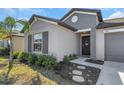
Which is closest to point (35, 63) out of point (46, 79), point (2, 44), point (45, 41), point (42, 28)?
point (45, 41)

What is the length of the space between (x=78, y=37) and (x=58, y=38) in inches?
126

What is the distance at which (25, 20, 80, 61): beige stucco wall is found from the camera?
34.6 feet

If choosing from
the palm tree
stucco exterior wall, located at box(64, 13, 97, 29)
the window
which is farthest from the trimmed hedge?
stucco exterior wall, located at box(64, 13, 97, 29)

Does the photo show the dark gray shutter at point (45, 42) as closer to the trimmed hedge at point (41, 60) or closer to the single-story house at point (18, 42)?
the trimmed hedge at point (41, 60)

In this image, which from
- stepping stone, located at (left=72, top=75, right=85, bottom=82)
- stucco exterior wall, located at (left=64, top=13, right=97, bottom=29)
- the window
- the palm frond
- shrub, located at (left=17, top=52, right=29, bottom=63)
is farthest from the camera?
shrub, located at (left=17, top=52, right=29, bottom=63)

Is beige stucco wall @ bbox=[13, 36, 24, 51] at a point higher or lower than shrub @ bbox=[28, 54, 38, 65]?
higher

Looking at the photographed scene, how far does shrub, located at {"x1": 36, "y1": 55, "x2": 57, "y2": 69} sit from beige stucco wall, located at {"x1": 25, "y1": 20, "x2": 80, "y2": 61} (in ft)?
2.08

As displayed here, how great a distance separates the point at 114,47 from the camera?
10.8m

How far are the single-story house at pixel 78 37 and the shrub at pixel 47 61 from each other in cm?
64

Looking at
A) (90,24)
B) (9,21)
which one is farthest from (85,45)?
(9,21)

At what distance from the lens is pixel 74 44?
12.6m

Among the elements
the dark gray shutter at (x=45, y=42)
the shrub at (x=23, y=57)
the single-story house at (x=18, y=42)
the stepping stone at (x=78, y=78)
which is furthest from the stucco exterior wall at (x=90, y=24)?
the single-story house at (x=18, y=42)

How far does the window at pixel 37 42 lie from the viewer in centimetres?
1184

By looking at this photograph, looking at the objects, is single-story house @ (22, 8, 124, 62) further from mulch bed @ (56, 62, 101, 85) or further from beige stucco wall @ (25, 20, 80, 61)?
mulch bed @ (56, 62, 101, 85)
